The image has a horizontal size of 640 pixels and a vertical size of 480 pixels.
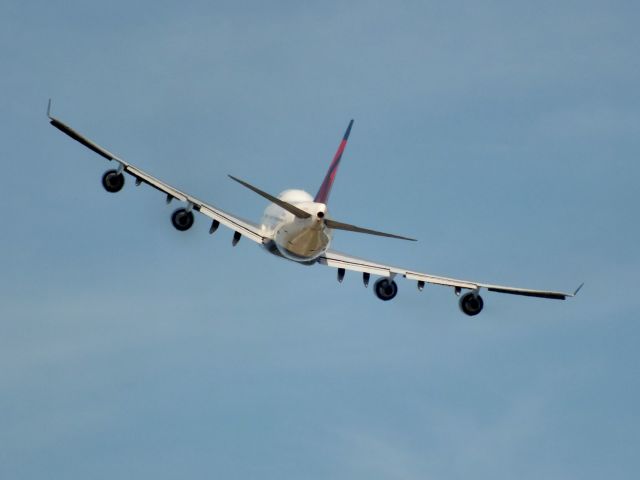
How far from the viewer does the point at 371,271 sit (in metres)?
92.8

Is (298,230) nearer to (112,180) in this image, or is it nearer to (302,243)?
(302,243)

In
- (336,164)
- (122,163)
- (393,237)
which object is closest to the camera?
(393,237)

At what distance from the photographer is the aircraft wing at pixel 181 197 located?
83125 mm

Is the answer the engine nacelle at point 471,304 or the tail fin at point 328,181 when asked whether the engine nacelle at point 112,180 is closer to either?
the tail fin at point 328,181

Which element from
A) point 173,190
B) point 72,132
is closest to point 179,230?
point 173,190

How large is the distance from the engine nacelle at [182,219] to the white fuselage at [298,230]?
5288 mm

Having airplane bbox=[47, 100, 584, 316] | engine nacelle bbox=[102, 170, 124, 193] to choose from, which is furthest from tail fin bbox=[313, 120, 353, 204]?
engine nacelle bbox=[102, 170, 124, 193]

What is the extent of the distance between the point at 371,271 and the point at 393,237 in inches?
535

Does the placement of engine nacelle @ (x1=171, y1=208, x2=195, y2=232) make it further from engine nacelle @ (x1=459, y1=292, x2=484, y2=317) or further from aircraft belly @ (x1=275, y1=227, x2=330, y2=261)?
engine nacelle @ (x1=459, y1=292, x2=484, y2=317)

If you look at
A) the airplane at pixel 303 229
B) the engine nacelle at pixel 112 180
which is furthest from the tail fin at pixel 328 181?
the engine nacelle at pixel 112 180

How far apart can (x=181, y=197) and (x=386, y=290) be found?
520 inches

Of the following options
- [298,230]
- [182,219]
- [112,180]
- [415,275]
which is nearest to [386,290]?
[415,275]

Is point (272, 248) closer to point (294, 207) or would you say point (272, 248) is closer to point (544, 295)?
point (294, 207)

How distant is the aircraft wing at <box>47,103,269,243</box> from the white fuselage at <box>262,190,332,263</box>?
3.00 ft
